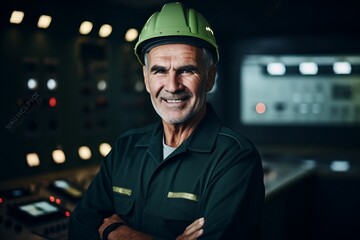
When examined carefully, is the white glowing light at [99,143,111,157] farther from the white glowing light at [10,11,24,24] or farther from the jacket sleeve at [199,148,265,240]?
the jacket sleeve at [199,148,265,240]

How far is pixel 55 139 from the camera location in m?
2.44

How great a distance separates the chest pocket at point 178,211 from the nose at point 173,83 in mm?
306

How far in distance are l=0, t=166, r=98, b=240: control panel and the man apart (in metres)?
0.33

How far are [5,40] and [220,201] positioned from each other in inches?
51.1

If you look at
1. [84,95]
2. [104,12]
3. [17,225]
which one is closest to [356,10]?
[104,12]

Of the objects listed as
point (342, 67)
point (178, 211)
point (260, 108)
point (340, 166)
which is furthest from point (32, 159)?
point (342, 67)

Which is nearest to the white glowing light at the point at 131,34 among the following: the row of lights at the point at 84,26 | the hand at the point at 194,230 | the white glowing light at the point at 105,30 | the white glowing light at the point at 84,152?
the row of lights at the point at 84,26

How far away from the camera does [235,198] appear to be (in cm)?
137

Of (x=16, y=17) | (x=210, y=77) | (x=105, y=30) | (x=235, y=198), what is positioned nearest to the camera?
(x=235, y=198)

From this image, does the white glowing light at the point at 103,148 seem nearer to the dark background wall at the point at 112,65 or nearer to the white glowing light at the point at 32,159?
the dark background wall at the point at 112,65

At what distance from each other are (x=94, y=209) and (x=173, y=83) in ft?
1.68

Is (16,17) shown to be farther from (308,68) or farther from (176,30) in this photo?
(308,68)

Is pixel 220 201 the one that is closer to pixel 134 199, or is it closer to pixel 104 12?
pixel 134 199

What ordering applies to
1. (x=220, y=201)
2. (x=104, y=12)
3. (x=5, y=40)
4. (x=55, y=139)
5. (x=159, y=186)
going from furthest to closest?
(x=104, y=12), (x=55, y=139), (x=5, y=40), (x=159, y=186), (x=220, y=201)
